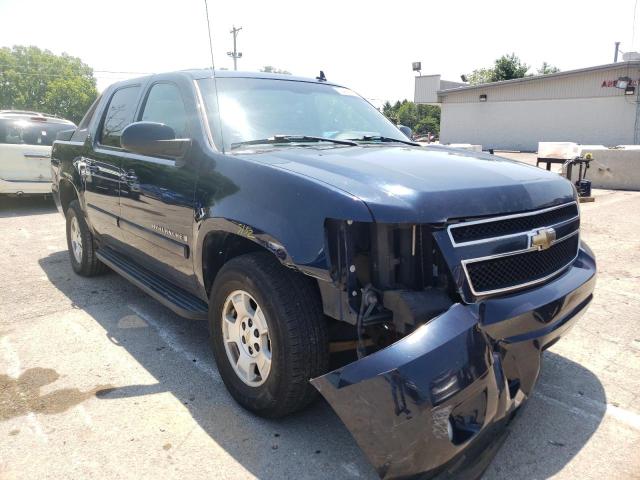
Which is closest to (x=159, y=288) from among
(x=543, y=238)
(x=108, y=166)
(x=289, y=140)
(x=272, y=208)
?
(x=108, y=166)

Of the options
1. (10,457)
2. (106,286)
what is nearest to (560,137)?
(106,286)

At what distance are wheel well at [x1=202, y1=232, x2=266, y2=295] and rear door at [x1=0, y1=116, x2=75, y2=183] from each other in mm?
7609

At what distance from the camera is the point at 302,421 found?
284 cm

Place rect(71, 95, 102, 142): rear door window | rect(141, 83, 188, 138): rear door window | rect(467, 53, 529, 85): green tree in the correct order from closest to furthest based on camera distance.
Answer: rect(141, 83, 188, 138): rear door window
rect(71, 95, 102, 142): rear door window
rect(467, 53, 529, 85): green tree

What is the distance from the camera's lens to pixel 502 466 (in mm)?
2463

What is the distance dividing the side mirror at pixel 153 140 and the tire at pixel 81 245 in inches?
89.4

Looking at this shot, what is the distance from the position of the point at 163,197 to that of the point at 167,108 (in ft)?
2.47

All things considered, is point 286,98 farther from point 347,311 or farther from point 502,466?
point 502,466

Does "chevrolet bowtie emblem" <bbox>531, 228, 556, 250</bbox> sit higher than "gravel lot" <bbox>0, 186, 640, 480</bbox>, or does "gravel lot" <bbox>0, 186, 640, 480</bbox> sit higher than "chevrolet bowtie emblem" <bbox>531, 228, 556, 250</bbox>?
"chevrolet bowtie emblem" <bbox>531, 228, 556, 250</bbox>

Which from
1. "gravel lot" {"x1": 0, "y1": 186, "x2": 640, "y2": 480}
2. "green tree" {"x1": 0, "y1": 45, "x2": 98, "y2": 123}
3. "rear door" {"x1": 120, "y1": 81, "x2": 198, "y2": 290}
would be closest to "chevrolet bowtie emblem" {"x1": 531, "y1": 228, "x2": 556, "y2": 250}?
"gravel lot" {"x1": 0, "y1": 186, "x2": 640, "y2": 480}

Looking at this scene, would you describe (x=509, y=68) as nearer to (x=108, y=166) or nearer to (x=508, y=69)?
(x=508, y=69)

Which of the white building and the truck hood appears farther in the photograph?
the white building

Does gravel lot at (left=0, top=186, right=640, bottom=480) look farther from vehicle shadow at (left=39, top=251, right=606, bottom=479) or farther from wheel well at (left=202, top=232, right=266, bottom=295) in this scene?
wheel well at (left=202, top=232, right=266, bottom=295)

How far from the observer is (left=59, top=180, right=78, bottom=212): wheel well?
555 centimetres
